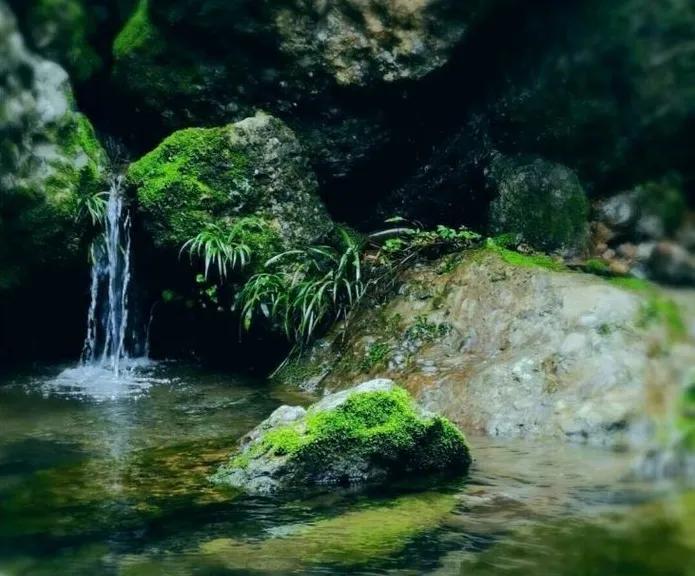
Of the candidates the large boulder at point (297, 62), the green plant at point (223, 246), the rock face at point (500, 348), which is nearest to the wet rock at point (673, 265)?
the rock face at point (500, 348)

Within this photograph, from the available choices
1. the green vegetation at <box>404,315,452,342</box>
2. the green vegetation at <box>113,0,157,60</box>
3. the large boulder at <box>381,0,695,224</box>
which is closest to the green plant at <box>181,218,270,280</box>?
the green vegetation at <box>404,315,452,342</box>

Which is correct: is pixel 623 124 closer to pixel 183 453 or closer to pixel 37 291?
pixel 183 453

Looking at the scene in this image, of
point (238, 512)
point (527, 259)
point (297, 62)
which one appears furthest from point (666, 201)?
point (297, 62)

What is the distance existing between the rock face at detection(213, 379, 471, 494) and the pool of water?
0.18 metres

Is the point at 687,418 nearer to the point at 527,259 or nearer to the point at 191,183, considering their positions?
the point at 527,259

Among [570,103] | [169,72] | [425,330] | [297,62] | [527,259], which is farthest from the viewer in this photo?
[169,72]

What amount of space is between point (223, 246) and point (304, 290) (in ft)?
2.69

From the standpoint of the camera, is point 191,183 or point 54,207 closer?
point 54,207

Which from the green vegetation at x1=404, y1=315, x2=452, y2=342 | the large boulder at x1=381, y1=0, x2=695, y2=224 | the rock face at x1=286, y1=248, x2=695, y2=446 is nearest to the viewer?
the large boulder at x1=381, y1=0, x2=695, y2=224

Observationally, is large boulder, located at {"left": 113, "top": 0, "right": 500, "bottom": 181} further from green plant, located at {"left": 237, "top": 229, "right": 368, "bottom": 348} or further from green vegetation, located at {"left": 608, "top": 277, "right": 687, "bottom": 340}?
green vegetation, located at {"left": 608, "top": 277, "right": 687, "bottom": 340}

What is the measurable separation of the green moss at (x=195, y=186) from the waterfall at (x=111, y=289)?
1.12 ft

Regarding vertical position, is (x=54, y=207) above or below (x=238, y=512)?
above

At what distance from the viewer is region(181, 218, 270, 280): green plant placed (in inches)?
309

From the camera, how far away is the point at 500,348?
6828 mm
